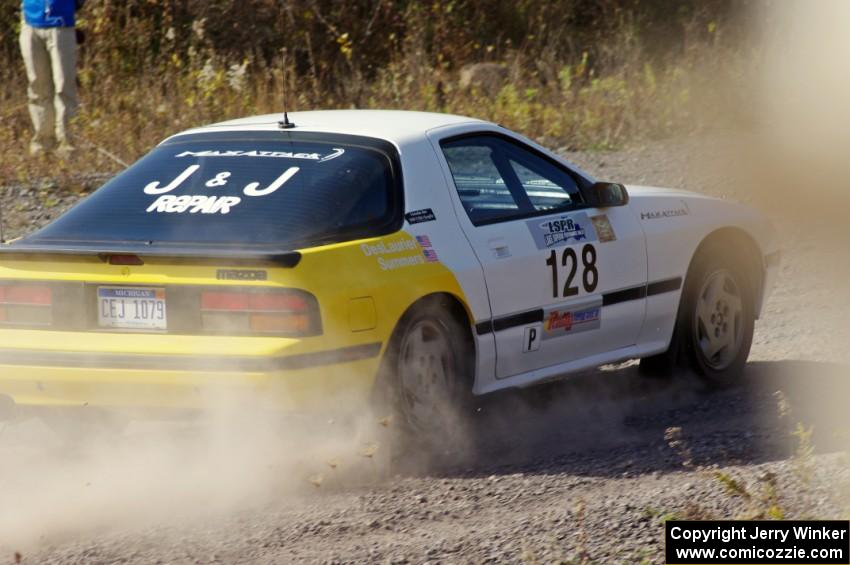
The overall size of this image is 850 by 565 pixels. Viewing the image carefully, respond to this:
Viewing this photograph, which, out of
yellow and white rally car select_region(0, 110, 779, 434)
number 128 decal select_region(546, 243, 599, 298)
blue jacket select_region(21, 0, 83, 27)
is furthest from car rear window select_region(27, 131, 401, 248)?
blue jacket select_region(21, 0, 83, 27)

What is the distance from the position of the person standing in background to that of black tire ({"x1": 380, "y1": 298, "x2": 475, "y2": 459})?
7.88m

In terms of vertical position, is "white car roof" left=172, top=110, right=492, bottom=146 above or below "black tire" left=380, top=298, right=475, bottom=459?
above

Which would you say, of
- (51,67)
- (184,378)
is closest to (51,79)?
(51,67)

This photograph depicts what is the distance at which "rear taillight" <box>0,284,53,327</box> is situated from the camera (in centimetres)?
596

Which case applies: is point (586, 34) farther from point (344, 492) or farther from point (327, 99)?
point (344, 492)

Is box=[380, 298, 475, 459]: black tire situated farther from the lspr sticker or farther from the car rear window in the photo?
the lspr sticker

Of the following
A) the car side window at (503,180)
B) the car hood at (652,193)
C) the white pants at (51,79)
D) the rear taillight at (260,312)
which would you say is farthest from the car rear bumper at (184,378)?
the white pants at (51,79)

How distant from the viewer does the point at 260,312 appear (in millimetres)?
5695

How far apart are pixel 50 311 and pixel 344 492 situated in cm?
140

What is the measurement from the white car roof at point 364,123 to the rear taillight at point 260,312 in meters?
1.16

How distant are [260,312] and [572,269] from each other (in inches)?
70.2

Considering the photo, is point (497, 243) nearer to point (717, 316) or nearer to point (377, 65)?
point (717, 316)

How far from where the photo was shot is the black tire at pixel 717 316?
304 inches

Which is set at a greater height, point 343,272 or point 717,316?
point 343,272
